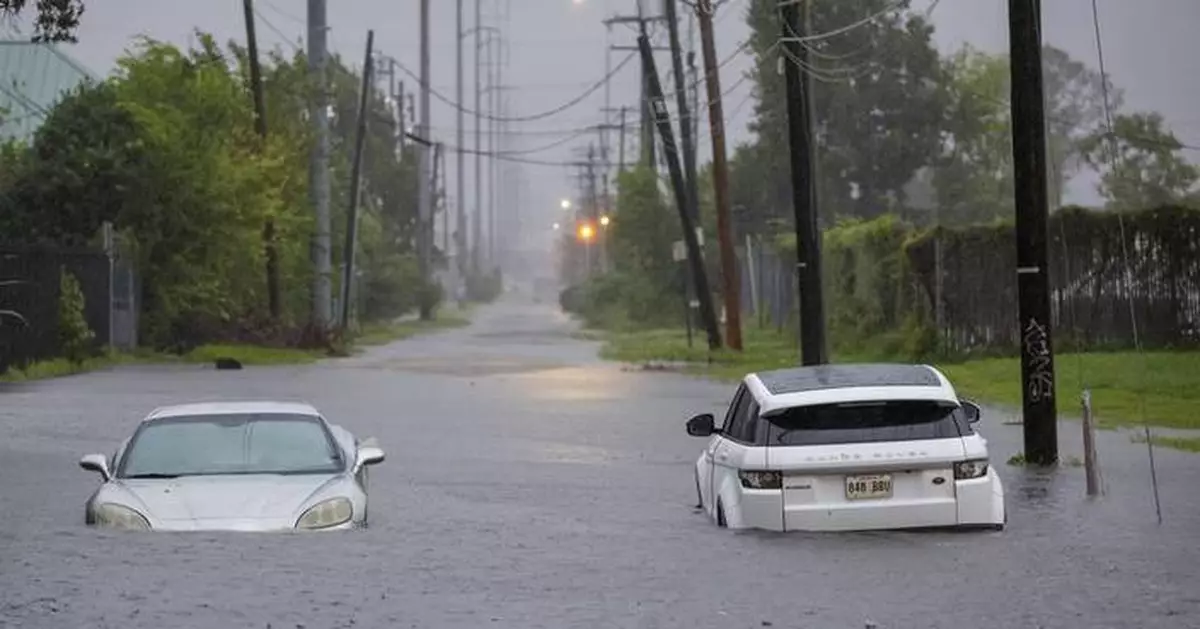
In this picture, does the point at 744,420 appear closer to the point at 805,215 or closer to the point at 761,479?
the point at 761,479

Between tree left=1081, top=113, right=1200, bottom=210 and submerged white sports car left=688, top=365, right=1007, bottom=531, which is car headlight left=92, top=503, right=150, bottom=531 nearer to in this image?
submerged white sports car left=688, top=365, right=1007, bottom=531

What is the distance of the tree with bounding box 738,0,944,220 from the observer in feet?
262

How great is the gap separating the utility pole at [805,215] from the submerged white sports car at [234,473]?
14.2 meters

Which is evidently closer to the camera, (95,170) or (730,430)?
(730,430)

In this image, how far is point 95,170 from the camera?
161ft

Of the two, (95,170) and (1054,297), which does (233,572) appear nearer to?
(1054,297)

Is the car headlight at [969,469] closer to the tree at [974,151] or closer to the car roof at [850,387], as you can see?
the car roof at [850,387]

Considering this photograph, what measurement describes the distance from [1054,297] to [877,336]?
5.74 m

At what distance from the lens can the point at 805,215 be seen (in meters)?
31.1

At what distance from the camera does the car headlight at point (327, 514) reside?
1515 centimetres

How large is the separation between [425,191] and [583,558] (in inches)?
3806

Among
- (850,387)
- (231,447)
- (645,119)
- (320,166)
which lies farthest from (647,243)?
(850,387)

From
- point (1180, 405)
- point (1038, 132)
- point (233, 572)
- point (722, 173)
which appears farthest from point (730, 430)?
point (722, 173)

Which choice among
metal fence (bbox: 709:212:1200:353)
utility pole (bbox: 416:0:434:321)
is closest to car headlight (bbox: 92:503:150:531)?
metal fence (bbox: 709:212:1200:353)
